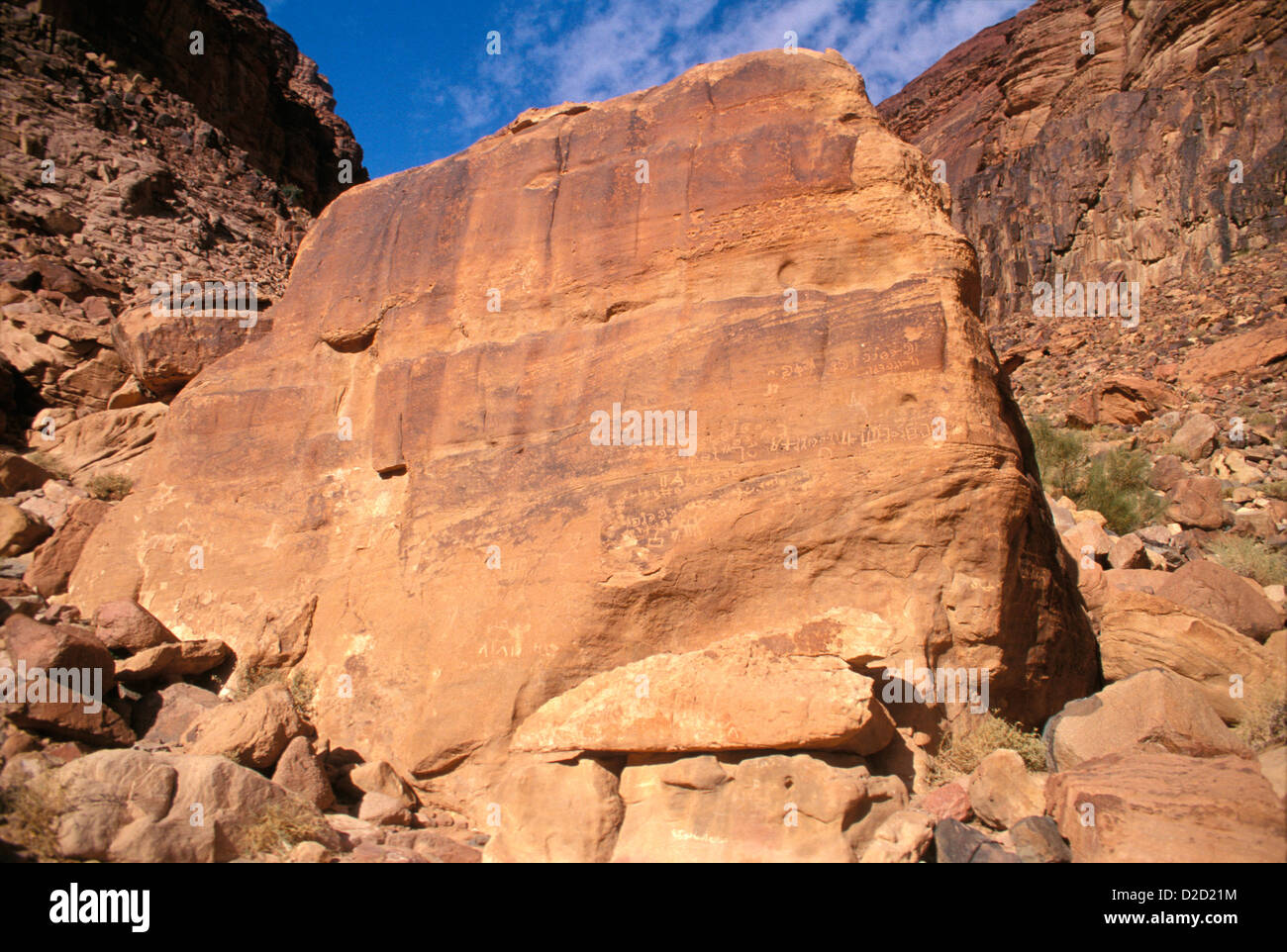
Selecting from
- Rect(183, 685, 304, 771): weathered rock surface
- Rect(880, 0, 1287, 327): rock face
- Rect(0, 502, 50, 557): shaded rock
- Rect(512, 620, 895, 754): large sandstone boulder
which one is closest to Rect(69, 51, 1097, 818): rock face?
Rect(512, 620, 895, 754): large sandstone boulder

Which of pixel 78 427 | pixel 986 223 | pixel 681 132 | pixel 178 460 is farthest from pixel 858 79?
pixel 986 223

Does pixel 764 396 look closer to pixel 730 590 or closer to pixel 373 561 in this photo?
pixel 730 590

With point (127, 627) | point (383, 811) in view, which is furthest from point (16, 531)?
point (383, 811)

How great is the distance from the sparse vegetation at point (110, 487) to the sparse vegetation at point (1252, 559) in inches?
563

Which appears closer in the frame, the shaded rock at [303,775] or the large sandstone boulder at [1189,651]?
the shaded rock at [303,775]

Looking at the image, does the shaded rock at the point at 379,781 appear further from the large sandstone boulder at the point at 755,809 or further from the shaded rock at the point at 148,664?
the shaded rock at the point at 148,664

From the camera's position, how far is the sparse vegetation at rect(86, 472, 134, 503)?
10.2 metres

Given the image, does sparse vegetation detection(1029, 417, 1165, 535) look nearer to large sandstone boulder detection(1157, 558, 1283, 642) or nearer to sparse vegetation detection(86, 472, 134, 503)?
large sandstone boulder detection(1157, 558, 1283, 642)

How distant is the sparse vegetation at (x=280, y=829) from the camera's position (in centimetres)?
514

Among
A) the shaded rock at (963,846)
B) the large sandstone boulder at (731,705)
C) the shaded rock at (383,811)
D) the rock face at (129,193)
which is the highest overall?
the rock face at (129,193)

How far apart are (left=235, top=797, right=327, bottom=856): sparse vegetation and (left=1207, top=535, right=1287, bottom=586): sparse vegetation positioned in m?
11.0

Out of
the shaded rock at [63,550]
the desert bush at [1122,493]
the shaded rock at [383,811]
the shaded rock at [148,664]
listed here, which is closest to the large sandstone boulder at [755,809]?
the shaded rock at [383,811]

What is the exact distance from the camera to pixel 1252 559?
1109 cm

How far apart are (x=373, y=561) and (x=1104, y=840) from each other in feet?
21.1
